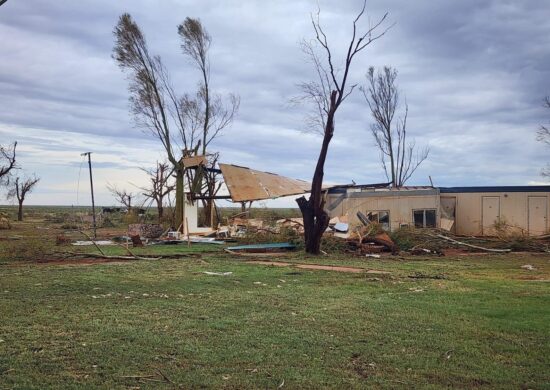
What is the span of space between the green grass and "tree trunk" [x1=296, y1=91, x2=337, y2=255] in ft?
25.0

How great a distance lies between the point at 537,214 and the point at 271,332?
27.7m

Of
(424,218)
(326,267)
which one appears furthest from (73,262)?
(424,218)

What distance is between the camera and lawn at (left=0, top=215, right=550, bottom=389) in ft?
17.0

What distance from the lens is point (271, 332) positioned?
6.91m

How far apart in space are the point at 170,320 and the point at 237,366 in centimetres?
237

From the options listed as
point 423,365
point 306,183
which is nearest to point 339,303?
point 423,365

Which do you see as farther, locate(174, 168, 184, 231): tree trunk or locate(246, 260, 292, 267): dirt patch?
locate(174, 168, 184, 231): tree trunk

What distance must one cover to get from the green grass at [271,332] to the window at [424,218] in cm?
1869

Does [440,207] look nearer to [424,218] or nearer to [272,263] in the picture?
[424,218]

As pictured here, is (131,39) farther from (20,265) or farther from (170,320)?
(170,320)

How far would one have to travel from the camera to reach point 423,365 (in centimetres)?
559

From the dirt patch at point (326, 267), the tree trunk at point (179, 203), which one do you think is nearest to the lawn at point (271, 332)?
the dirt patch at point (326, 267)

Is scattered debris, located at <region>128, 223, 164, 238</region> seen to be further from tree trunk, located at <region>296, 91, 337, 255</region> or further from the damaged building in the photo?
tree trunk, located at <region>296, 91, 337, 255</region>

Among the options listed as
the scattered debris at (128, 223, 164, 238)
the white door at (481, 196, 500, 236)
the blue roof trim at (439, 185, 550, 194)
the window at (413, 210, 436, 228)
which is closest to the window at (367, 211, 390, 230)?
the window at (413, 210, 436, 228)
